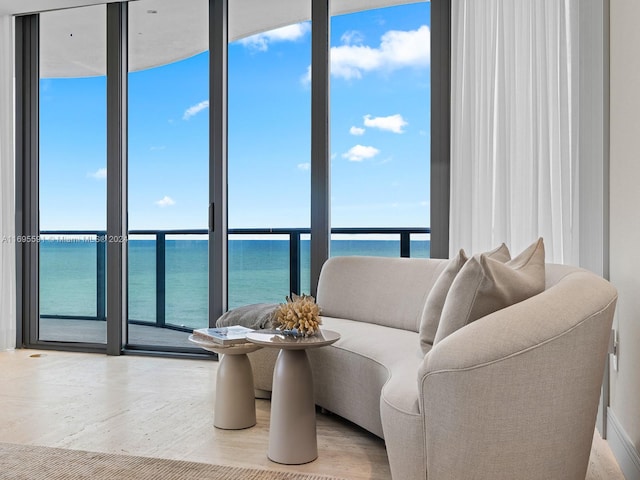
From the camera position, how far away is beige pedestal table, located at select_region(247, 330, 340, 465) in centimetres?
237

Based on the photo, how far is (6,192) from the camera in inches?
186

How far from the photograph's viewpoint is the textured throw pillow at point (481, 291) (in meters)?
1.81

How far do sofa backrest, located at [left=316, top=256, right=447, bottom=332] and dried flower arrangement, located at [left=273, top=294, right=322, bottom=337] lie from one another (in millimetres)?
911

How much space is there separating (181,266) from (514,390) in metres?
3.61

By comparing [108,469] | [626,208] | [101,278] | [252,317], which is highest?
[626,208]

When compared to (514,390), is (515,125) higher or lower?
higher

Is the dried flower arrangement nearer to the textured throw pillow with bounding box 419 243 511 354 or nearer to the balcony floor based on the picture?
the textured throw pillow with bounding box 419 243 511 354

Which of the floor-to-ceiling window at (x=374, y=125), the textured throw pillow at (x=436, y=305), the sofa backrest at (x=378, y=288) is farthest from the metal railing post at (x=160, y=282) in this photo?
the textured throw pillow at (x=436, y=305)

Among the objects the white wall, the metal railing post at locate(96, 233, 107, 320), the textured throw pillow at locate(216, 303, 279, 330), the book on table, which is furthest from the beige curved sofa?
the metal railing post at locate(96, 233, 107, 320)

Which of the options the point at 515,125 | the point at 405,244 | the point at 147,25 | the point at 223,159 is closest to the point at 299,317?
the point at 515,125

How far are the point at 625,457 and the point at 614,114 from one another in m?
1.36

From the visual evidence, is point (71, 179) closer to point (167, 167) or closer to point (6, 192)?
point (6, 192)

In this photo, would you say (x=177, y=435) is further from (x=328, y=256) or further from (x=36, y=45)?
(x=36, y=45)

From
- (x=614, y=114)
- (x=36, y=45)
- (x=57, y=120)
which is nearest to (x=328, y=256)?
(x=614, y=114)
